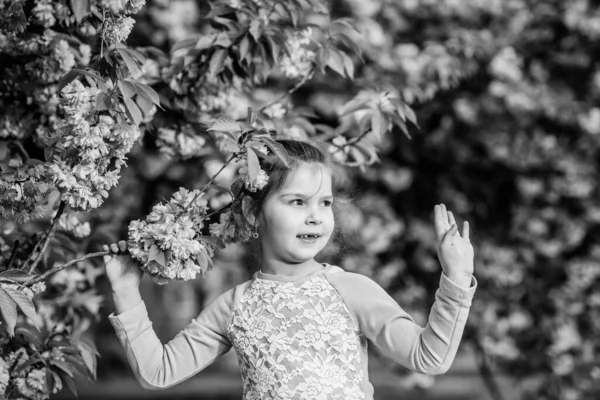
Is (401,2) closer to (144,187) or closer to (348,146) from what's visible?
(144,187)

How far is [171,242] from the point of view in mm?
2381

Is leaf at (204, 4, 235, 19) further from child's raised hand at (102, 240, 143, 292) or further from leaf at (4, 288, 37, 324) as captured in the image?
leaf at (4, 288, 37, 324)

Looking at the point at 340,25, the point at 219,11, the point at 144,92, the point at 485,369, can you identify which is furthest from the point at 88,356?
the point at 485,369

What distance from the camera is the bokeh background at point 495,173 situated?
5.76 meters

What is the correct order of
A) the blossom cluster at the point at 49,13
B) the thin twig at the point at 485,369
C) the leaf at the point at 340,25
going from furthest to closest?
the thin twig at the point at 485,369 → the leaf at the point at 340,25 → the blossom cluster at the point at 49,13

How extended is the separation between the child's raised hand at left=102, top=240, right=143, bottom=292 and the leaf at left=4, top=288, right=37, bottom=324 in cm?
31

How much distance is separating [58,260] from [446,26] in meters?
3.74

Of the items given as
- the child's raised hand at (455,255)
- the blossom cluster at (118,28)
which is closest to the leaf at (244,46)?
the blossom cluster at (118,28)

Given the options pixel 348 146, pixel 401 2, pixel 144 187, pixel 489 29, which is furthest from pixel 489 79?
pixel 348 146

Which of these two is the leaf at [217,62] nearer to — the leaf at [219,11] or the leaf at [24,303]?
the leaf at [219,11]

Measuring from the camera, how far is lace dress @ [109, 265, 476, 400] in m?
2.31

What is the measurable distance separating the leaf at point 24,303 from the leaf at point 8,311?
0.01 m

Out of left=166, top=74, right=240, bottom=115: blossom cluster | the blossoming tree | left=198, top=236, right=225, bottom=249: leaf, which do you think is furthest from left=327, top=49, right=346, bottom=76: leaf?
left=198, top=236, right=225, bottom=249: leaf

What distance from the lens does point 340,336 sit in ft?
7.93
